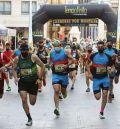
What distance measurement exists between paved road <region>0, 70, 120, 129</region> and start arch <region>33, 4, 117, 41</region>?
1335cm

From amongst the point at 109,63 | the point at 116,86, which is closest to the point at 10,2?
the point at 116,86

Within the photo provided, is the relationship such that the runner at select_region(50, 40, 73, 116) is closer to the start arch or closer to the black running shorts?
the black running shorts

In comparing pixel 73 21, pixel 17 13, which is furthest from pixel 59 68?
pixel 17 13

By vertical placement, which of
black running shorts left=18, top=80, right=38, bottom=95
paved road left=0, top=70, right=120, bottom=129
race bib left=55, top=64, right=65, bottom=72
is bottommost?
paved road left=0, top=70, right=120, bottom=129

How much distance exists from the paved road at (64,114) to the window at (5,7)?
148ft

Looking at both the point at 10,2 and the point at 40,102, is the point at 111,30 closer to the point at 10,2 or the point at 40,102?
the point at 40,102

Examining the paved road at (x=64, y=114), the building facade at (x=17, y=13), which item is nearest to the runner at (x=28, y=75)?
the paved road at (x=64, y=114)

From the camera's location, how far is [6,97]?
16359 millimetres

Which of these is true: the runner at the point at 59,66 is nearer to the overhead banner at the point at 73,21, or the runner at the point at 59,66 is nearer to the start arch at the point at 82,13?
the start arch at the point at 82,13

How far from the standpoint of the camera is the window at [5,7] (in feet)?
202

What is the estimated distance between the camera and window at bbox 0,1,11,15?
61469 millimetres

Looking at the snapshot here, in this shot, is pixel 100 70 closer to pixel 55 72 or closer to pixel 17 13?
pixel 55 72

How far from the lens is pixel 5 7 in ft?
203

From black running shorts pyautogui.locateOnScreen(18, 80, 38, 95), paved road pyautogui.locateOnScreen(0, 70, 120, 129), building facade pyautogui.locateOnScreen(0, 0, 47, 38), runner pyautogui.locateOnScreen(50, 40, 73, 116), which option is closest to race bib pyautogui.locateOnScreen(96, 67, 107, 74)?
runner pyautogui.locateOnScreen(50, 40, 73, 116)
